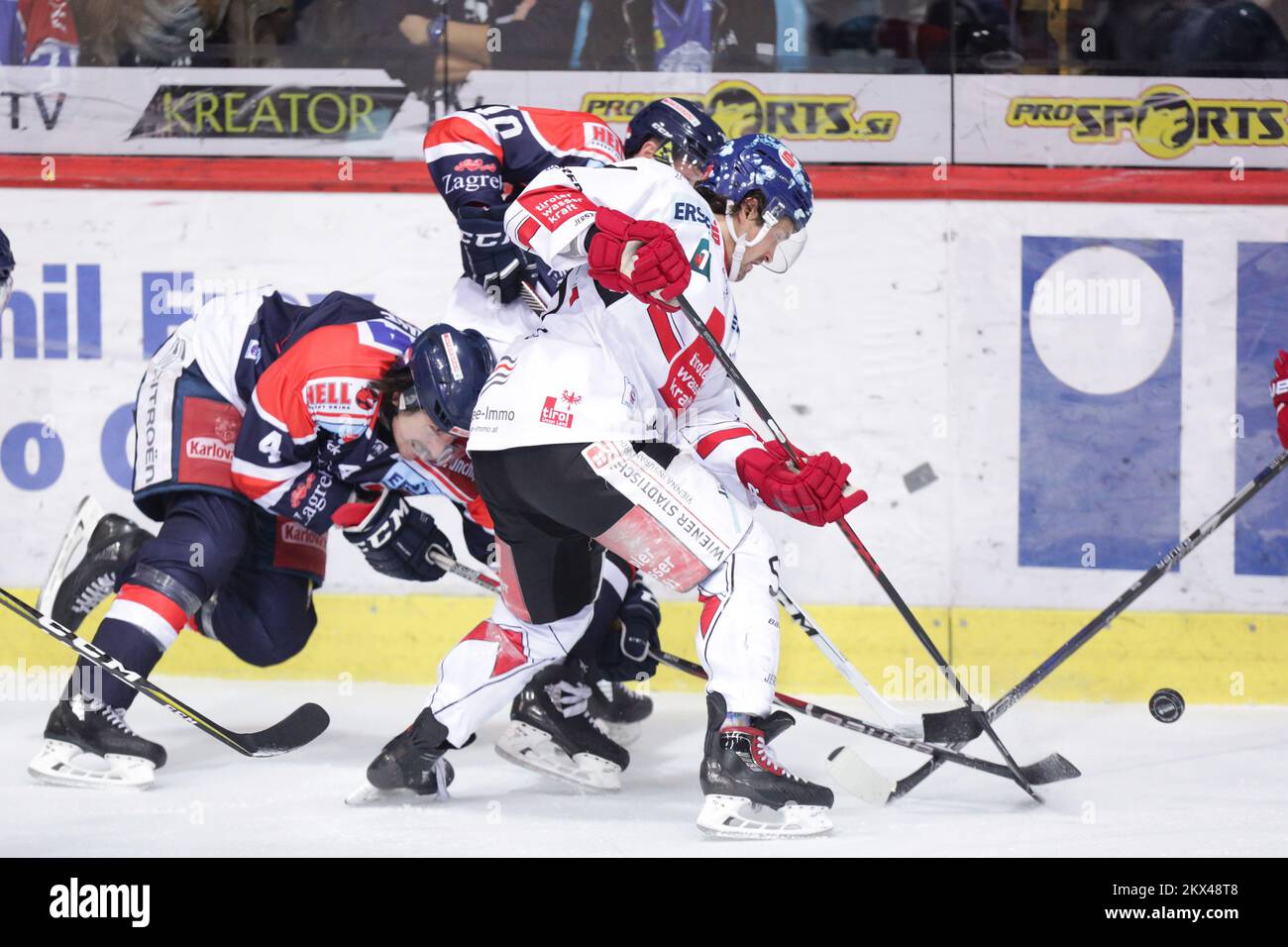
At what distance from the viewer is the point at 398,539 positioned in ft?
11.3

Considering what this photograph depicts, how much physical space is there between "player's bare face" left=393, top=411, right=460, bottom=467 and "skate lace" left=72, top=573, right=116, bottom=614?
3.02 ft

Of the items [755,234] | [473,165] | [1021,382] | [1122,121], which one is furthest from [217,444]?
[1122,121]

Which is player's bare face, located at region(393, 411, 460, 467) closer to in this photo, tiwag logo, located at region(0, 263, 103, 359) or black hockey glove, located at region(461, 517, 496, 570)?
black hockey glove, located at region(461, 517, 496, 570)

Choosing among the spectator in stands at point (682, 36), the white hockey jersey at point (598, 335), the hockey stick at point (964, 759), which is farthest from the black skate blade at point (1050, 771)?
the spectator in stands at point (682, 36)

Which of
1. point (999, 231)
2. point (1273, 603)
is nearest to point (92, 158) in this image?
point (999, 231)

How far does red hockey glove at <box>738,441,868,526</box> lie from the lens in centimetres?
282

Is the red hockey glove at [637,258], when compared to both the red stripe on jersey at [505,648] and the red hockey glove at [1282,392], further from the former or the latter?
the red hockey glove at [1282,392]

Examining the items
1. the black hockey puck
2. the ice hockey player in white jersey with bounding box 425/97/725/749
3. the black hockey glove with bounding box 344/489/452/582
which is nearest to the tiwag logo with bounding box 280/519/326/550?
the black hockey glove with bounding box 344/489/452/582

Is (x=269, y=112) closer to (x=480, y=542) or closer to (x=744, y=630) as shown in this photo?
(x=480, y=542)

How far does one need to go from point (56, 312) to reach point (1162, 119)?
2.96 meters

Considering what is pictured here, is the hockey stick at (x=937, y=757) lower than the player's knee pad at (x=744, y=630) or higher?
lower

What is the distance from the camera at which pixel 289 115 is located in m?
4.35

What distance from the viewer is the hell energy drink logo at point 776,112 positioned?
166 inches

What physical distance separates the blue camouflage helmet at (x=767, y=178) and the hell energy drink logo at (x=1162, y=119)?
1433 millimetres
